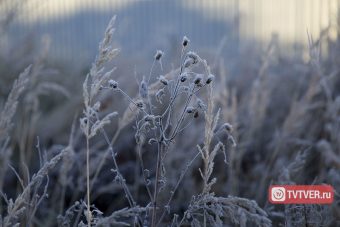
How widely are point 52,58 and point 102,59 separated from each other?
304 centimetres

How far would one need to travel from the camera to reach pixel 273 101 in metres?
2.83

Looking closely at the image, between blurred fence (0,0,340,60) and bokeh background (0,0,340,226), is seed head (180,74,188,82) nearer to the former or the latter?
bokeh background (0,0,340,226)

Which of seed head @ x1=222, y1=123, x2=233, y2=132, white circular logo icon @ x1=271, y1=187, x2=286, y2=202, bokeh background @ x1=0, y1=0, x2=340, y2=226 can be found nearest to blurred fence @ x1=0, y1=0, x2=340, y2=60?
bokeh background @ x1=0, y1=0, x2=340, y2=226

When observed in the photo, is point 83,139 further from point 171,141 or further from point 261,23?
point 261,23

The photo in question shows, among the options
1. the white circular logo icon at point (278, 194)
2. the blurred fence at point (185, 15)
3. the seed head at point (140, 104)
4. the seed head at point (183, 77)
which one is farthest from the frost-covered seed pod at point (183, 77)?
the blurred fence at point (185, 15)

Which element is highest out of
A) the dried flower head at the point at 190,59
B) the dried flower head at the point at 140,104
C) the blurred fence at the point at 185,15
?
the dried flower head at the point at 190,59

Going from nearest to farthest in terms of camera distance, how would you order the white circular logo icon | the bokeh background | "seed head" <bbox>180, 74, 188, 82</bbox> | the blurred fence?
"seed head" <bbox>180, 74, 188, 82</bbox> → the white circular logo icon → the bokeh background → the blurred fence

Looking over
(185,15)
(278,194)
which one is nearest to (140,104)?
(278,194)

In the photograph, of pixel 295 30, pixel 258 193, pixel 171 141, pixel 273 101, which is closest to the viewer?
pixel 171 141

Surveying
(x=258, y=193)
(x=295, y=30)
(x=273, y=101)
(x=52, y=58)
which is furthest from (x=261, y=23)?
(x=258, y=193)

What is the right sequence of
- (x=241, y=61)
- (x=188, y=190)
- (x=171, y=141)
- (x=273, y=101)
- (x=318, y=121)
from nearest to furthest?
(x=171, y=141)
(x=188, y=190)
(x=318, y=121)
(x=273, y=101)
(x=241, y=61)

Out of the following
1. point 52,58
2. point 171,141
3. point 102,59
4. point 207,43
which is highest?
point 102,59

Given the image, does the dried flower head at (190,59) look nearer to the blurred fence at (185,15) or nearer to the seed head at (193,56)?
the seed head at (193,56)

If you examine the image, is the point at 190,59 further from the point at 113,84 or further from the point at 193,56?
the point at 113,84
